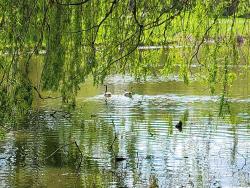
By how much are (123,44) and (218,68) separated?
77 centimetres

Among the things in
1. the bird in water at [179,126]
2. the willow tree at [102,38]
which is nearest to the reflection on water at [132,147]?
the bird in water at [179,126]

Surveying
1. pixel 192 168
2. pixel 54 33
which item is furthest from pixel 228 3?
pixel 192 168

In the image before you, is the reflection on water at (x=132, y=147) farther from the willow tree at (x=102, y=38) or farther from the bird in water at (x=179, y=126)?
the willow tree at (x=102, y=38)

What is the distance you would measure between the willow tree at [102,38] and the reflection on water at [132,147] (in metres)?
2.87

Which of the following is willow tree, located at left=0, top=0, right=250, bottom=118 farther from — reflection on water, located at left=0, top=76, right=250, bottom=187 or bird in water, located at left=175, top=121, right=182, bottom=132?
bird in water, located at left=175, top=121, right=182, bottom=132

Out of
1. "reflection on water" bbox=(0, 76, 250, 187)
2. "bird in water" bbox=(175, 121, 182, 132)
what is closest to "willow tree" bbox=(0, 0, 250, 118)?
"reflection on water" bbox=(0, 76, 250, 187)

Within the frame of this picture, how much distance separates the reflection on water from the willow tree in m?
2.87

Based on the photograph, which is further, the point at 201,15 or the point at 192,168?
the point at 192,168

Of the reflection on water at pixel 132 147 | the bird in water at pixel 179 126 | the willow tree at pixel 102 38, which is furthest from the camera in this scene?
the bird in water at pixel 179 126

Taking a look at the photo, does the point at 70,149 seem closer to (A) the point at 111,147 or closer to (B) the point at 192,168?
(A) the point at 111,147

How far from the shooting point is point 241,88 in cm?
1558

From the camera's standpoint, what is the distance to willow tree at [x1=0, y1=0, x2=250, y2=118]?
3988 millimetres

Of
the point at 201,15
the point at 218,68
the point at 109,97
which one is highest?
the point at 201,15

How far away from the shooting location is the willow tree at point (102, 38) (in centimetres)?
399
